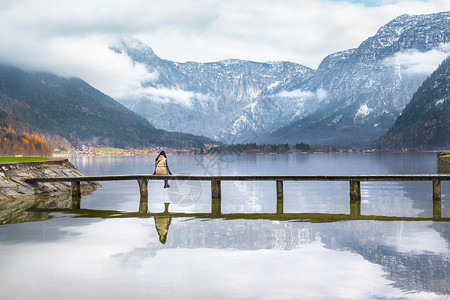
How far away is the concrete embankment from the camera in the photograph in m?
40.4

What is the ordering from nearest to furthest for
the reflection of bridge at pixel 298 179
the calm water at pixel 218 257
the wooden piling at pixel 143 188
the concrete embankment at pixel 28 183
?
the calm water at pixel 218 257 → the reflection of bridge at pixel 298 179 → the concrete embankment at pixel 28 183 → the wooden piling at pixel 143 188

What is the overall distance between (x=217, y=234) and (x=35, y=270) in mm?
9166

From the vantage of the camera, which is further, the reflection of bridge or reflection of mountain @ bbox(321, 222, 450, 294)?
the reflection of bridge

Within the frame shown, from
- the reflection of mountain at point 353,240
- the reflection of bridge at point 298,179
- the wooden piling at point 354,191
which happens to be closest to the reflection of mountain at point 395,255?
the reflection of mountain at point 353,240

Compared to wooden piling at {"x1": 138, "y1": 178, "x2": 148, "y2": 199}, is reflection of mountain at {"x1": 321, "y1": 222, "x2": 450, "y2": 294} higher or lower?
lower

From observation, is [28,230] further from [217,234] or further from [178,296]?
[178,296]

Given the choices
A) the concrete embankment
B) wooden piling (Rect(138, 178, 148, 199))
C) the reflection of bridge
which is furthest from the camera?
wooden piling (Rect(138, 178, 148, 199))

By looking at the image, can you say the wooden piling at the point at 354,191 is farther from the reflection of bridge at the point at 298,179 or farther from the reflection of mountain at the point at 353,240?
the reflection of mountain at the point at 353,240

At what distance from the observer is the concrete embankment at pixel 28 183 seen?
133 feet

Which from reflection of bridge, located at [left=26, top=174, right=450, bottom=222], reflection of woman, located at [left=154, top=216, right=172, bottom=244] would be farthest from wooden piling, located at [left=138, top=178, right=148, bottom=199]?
reflection of woman, located at [left=154, top=216, right=172, bottom=244]

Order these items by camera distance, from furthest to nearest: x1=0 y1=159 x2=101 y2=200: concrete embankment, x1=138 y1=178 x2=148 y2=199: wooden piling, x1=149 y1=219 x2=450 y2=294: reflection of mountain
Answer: x1=138 y1=178 x2=148 y2=199: wooden piling → x1=0 y1=159 x2=101 y2=200: concrete embankment → x1=149 y1=219 x2=450 y2=294: reflection of mountain

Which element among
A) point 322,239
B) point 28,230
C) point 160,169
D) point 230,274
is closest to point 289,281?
point 230,274

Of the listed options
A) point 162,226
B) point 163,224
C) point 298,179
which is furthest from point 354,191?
point 162,226

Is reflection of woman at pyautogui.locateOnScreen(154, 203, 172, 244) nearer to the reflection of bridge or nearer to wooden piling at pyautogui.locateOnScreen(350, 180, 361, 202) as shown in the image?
the reflection of bridge
